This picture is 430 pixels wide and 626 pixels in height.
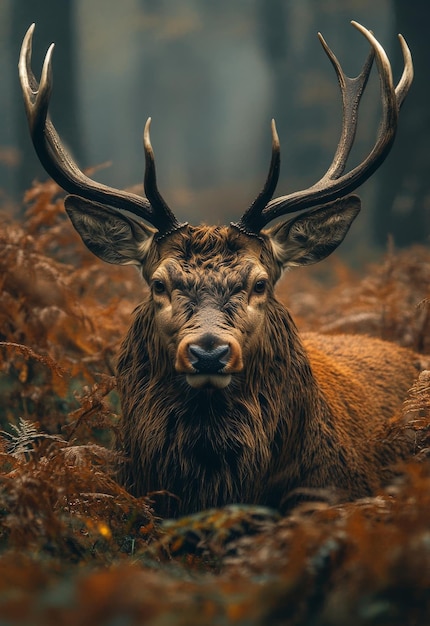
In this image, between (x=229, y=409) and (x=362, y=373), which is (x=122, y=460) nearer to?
(x=229, y=409)

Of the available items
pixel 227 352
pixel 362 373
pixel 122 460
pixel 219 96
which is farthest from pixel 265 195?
pixel 219 96

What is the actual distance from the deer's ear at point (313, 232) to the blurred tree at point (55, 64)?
713 cm

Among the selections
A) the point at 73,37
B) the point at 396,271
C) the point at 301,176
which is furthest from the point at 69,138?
the point at 301,176

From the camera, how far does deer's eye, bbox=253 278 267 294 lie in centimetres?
429

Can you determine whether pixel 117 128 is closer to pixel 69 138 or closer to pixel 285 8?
pixel 285 8

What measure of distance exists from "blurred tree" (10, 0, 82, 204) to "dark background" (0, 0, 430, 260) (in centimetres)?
2

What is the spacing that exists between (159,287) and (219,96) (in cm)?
3221

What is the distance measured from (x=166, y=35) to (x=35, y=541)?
108ft

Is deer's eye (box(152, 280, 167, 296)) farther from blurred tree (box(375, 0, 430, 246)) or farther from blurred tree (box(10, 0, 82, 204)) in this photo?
blurred tree (box(375, 0, 430, 246))

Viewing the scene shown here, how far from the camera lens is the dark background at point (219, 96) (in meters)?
12.3

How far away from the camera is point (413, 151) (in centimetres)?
1230

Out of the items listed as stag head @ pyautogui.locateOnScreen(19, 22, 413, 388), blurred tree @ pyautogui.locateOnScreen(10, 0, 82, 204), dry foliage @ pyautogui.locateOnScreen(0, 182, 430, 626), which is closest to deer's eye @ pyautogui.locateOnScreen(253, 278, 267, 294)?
stag head @ pyautogui.locateOnScreen(19, 22, 413, 388)

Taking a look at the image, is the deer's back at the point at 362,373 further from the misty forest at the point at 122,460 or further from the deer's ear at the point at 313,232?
the deer's ear at the point at 313,232

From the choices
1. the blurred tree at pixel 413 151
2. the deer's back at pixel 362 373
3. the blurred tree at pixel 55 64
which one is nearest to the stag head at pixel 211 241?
the deer's back at pixel 362 373
